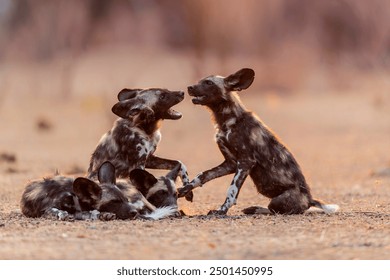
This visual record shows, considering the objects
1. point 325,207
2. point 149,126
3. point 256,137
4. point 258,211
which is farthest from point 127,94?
point 325,207

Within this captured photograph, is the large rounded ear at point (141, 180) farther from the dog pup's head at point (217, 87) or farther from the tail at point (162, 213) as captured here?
the dog pup's head at point (217, 87)

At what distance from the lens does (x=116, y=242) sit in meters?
6.35

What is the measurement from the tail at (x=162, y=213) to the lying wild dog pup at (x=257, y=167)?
395mm

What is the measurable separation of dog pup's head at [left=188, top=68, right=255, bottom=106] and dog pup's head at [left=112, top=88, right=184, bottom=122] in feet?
0.85

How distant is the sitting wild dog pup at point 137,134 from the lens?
8.46 m

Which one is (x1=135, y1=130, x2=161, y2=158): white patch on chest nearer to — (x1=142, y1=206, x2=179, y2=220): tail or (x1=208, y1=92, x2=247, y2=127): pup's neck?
(x1=208, y1=92, x2=247, y2=127): pup's neck

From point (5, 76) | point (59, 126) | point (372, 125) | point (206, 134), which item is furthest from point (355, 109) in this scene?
point (5, 76)

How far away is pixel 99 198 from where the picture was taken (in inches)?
298

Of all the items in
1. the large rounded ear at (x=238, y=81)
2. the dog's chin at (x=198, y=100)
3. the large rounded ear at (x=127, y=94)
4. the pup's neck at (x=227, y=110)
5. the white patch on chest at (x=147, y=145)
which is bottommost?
the white patch on chest at (x=147, y=145)

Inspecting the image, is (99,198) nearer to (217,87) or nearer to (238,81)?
(217,87)

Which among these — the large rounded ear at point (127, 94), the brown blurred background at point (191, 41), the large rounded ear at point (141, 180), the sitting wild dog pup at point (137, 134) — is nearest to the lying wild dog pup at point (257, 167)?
the large rounded ear at point (141, 180)

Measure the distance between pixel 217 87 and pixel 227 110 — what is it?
240 mm

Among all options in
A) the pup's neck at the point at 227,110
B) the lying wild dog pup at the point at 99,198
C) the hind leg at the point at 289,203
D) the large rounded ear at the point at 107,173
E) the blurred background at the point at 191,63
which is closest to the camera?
the lying wild dog pup at the point at 99,198
